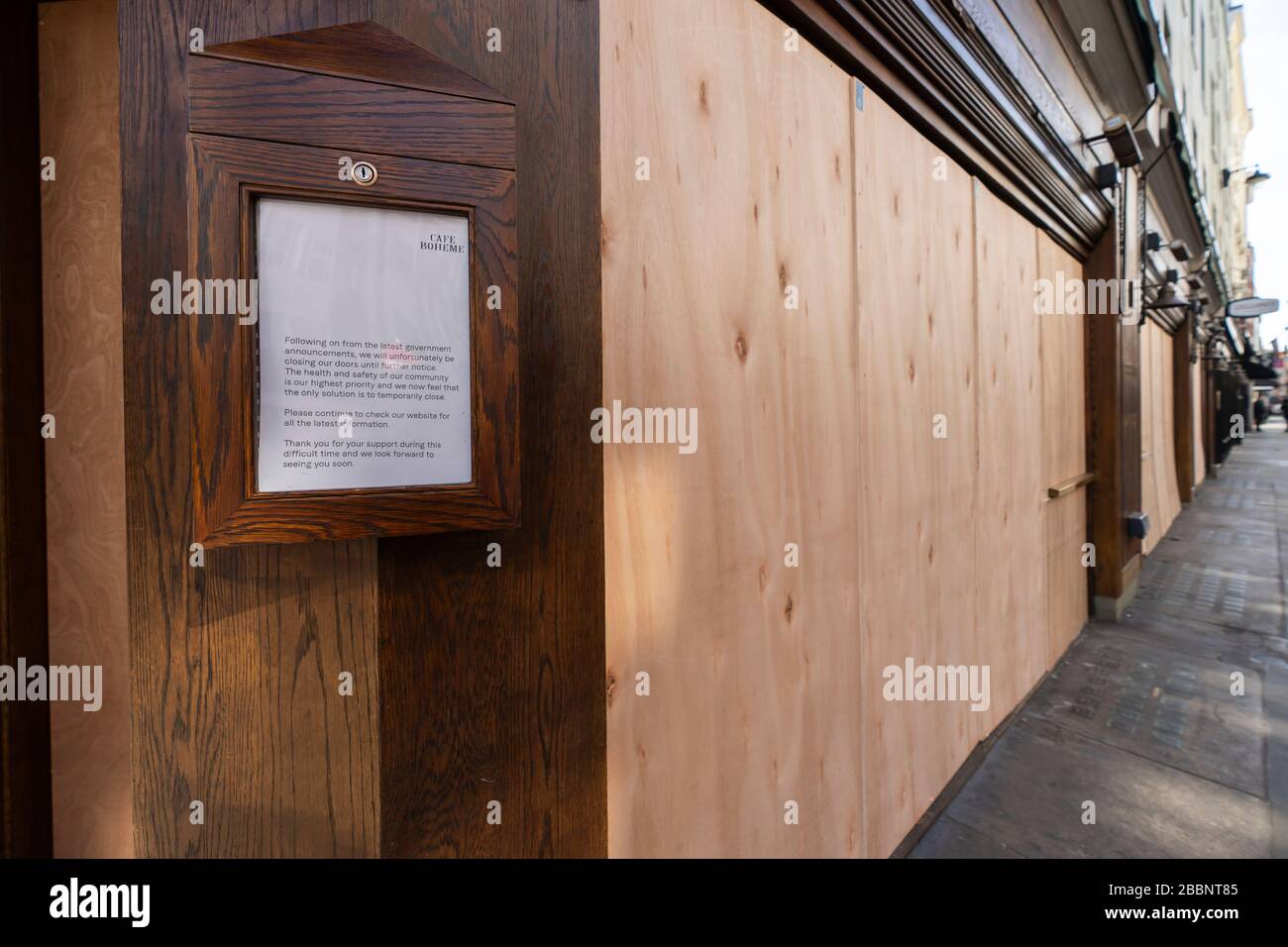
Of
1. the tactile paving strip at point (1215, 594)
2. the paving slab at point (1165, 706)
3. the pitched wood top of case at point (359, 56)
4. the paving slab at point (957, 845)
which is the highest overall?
the pitched wood top of case at point (359, 56)

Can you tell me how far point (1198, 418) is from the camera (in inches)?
514

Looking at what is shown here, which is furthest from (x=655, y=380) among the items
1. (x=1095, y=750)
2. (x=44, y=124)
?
(x=1095, y=750)

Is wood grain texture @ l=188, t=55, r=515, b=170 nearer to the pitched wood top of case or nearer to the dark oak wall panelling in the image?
the pitched wood top of case

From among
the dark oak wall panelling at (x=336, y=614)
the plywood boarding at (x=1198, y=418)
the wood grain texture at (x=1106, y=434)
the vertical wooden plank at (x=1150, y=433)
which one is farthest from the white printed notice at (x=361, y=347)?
the plywood boarding at (x=1198, y=418)

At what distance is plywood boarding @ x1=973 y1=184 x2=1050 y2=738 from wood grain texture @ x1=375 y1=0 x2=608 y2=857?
2680 millimetres

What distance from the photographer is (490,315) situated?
1076 mm

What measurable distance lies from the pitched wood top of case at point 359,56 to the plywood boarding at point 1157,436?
9.21 m

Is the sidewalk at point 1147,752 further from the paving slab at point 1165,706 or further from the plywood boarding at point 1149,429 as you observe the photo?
the plywood boarding at point 1149,429

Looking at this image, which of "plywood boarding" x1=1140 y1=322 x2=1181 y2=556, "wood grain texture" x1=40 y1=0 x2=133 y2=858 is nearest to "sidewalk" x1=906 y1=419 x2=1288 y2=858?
"plywood boarding" x1=1140 y1=322 x2=1181 y2=556

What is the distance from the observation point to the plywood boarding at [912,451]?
2.24 metres

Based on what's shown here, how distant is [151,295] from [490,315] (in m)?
0.61

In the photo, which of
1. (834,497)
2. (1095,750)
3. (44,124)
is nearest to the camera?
(44,124)

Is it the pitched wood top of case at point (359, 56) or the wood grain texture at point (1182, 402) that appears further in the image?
the wood grain texture at point (1182, 402)

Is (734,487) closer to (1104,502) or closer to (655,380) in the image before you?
(655,380)
